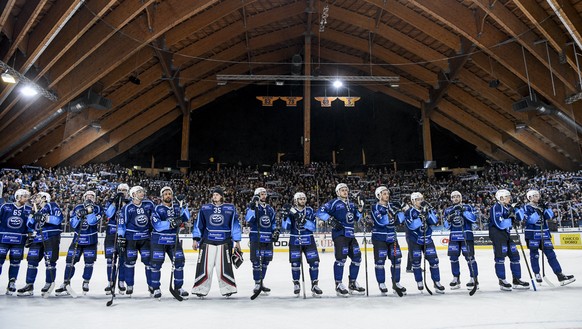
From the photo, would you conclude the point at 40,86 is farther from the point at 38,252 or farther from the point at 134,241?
the point at 134,241

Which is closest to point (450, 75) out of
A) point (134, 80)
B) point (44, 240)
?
point (134, 80)

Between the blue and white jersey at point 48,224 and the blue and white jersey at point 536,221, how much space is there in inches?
361

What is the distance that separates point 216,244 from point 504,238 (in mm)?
5379

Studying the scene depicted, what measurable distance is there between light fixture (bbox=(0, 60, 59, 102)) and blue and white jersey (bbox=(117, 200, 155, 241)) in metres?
9.75


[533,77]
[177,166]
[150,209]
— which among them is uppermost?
[533,77]

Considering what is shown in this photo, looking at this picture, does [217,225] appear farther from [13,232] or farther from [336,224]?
[13,232]

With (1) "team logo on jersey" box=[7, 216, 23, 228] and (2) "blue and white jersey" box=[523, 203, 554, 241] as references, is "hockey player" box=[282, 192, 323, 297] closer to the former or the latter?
(2) "blue and white jersey" box=[523, 203, 554, 241]

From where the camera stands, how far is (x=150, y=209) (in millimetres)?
6641

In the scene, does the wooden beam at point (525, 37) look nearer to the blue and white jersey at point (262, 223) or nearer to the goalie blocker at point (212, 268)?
the blue and white jersey at point (262, 223)

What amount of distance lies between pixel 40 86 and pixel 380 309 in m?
16.4

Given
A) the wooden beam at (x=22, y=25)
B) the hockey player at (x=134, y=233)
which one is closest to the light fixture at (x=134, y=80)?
the wooden beam at (x=22, y=25)

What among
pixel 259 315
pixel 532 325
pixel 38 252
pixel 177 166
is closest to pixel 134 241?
pixel 38 252

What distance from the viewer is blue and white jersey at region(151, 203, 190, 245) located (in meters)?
6.35

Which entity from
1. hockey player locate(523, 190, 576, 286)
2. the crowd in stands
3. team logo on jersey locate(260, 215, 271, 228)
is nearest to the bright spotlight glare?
the crowd in stands
